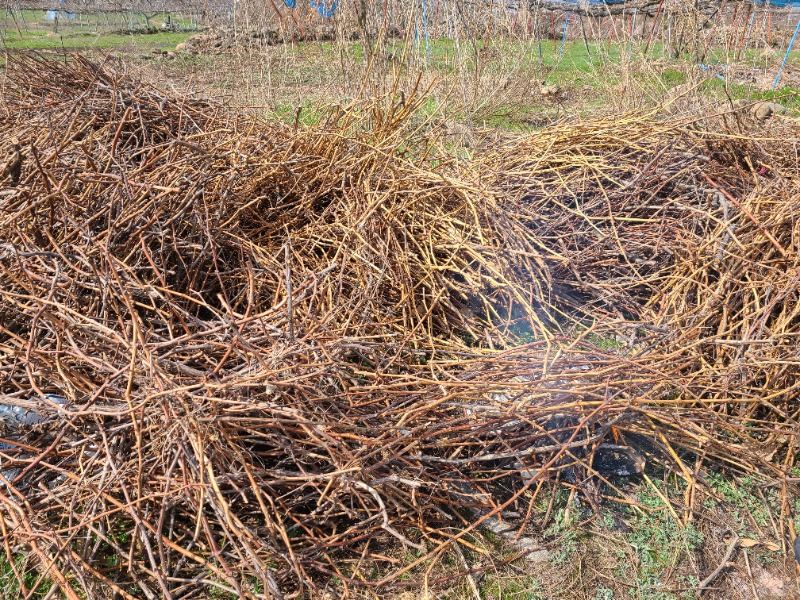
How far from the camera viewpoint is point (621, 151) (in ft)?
11.3

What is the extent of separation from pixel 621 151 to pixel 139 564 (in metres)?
3.01

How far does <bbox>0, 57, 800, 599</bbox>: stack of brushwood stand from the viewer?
1.76 meters

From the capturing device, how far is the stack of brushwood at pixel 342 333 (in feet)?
5.78

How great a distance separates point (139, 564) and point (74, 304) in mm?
943

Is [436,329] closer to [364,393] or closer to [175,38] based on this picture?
[364,393]

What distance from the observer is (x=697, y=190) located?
10.2ft

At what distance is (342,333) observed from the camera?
7.43 ft

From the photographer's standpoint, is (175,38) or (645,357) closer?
(645,357)

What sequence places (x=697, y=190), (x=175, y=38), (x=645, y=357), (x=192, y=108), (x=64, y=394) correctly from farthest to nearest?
1. (x=175, y=38)
2. (x=192, y=108)
3. (x=697, y=190)
4. (x=645, y=357)
5. (x=64, y=394)

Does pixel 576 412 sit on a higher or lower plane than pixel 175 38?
lower

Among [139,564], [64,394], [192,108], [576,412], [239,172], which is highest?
[192,108]

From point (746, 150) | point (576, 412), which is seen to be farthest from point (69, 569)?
point (746, 150)

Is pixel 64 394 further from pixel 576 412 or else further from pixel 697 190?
pixel 697 190

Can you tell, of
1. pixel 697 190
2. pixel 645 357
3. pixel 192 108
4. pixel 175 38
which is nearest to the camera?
pixel 645 357
